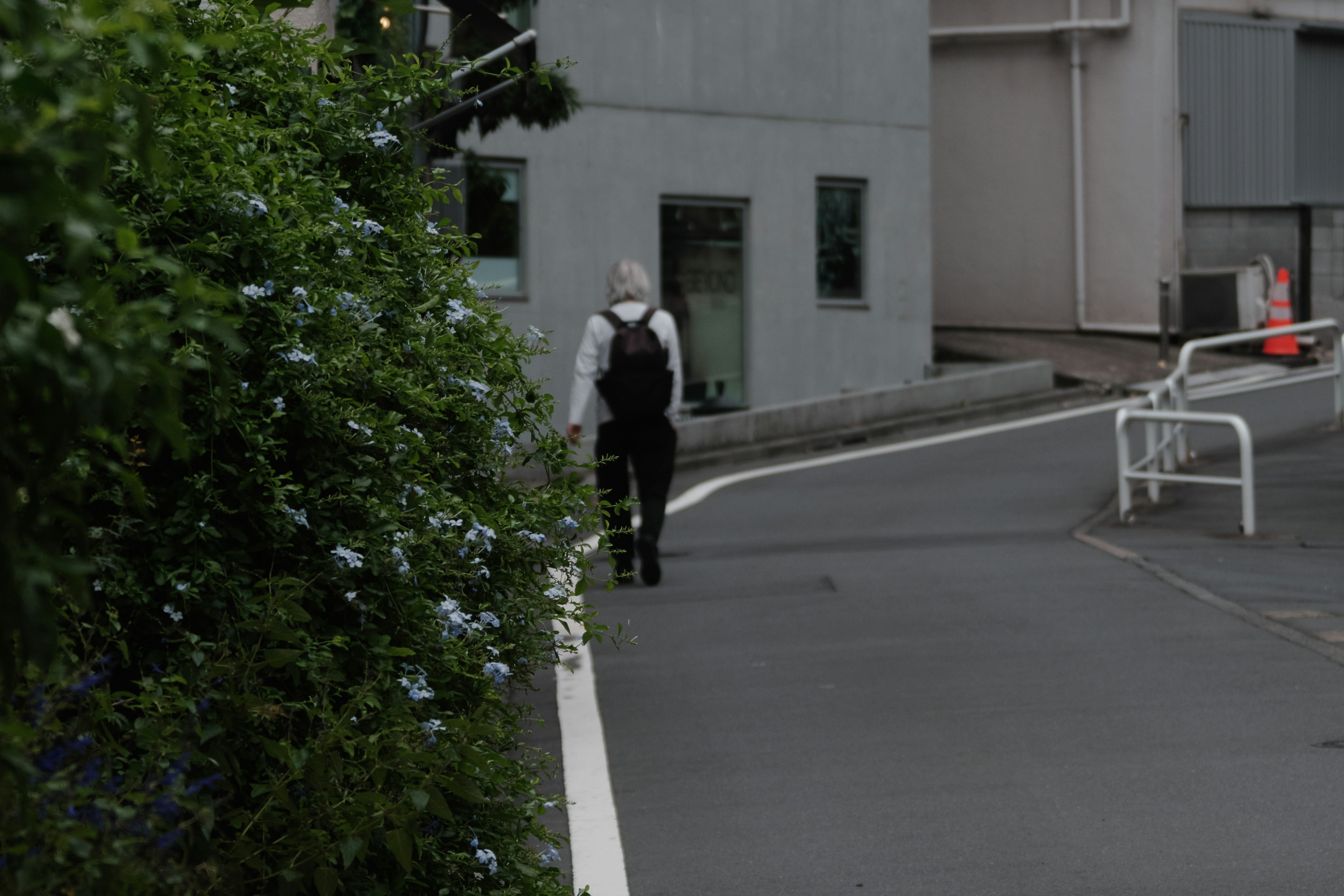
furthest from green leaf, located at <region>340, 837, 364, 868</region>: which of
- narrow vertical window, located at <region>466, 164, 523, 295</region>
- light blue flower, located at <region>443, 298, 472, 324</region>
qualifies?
narrow vertical window, located at <region>466, 164, 523, 295</region>

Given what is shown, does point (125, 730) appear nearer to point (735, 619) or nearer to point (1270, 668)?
point (1270, 668)

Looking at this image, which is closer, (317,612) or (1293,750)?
(317,612)

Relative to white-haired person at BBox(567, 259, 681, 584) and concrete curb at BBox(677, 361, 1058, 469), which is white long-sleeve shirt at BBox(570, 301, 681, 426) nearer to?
white-haired person at BBox(567, 259, 681, 584)

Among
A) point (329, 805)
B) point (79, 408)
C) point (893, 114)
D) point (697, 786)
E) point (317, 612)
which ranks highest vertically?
point (893, 114)

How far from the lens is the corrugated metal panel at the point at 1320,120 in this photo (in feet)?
88.6

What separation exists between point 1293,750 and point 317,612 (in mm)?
3680

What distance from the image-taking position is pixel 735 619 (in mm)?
8375

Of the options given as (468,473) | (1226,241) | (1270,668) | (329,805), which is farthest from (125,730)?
(1226,241)

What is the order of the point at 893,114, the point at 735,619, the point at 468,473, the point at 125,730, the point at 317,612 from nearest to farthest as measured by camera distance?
the point at 125,730 < the point at 317,612 < the point at 468,473 < the point at 735,619 < the point at 893,114

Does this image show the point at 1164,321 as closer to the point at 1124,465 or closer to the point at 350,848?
the point at 1124,465

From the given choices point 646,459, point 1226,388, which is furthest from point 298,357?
point 1226,388

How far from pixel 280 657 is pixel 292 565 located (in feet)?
0.88

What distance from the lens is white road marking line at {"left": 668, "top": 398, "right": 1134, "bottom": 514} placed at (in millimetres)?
14352

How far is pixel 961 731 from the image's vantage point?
596 centimetres
